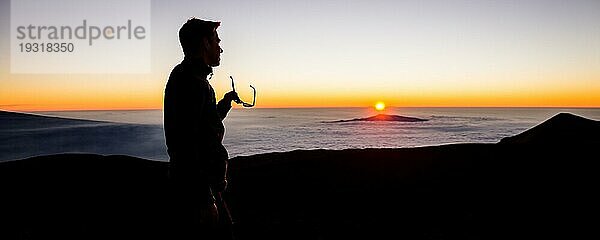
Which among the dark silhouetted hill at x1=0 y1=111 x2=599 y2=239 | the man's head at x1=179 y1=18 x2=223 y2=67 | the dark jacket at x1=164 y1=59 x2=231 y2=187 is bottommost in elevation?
the dark silhouetted hill at x1=0 y1=111 x2=599 y2=239

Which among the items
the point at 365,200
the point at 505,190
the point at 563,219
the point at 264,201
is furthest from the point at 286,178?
the point at 563,219

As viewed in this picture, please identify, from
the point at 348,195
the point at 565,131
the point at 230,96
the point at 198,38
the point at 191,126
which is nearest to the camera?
the point at 191,126

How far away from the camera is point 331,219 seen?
21.7 ft

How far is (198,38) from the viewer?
113 inches

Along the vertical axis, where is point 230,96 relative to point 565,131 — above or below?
above

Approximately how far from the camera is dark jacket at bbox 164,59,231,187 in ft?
9.08

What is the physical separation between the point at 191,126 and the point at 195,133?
46mm

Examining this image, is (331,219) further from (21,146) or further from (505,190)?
(21,146)

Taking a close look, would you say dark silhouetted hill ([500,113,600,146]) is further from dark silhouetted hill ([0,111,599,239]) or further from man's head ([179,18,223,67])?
man's head ([179,18,223,67])

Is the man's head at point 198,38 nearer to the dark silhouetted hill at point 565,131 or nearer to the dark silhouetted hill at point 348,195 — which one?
the dark silhouetted hill at point 348,195

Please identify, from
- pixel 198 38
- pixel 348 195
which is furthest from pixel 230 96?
pixel 348 195

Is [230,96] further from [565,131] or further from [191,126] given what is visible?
[565,131]

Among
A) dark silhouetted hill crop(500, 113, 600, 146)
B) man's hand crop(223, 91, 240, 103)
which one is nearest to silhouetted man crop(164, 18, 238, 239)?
man's hand crop(223, 91, 240, 103)

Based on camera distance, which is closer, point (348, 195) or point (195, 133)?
point (195, 133)
